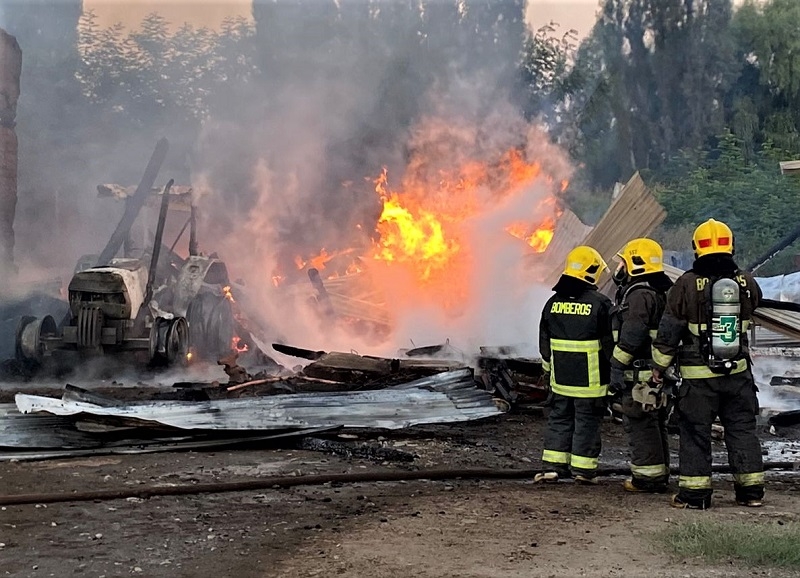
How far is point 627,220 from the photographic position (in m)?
13.8

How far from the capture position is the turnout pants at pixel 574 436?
6625 millimetres

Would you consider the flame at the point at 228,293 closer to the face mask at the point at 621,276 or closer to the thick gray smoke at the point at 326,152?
the thick gray smoke at the point at 326,152

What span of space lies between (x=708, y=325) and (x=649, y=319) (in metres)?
0.48

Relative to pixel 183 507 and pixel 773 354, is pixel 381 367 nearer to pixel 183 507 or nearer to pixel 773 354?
pixel 183 507

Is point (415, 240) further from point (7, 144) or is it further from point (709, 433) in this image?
point (709, 433)

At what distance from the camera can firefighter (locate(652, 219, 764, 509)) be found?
5.91 m

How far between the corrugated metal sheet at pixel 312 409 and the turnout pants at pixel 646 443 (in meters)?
2.16

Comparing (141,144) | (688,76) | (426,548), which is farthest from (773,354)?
(688,76)

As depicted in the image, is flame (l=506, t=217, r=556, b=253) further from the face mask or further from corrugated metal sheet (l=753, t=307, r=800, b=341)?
the face mask

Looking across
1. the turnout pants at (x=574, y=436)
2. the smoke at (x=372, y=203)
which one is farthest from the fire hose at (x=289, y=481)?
the smoke at (x=372, y=203)

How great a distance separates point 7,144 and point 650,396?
637 inches

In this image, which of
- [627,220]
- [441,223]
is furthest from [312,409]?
[441,223]

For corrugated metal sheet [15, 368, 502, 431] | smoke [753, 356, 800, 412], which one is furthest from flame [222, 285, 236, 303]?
smoke [753, 356, 800, 412]

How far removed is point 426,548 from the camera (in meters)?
4.87
